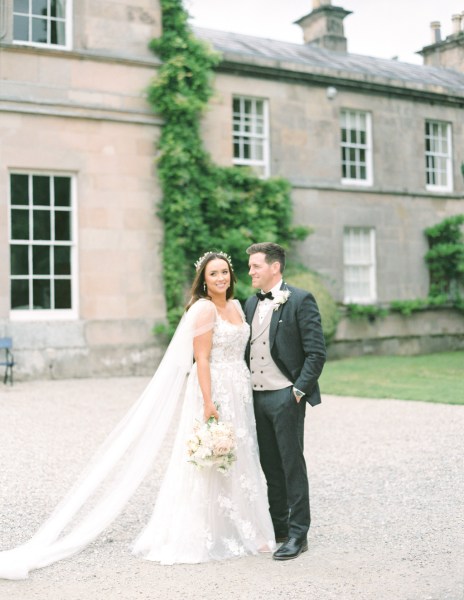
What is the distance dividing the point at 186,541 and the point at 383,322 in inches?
561

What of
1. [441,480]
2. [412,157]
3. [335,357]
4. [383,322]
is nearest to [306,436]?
[441,480]

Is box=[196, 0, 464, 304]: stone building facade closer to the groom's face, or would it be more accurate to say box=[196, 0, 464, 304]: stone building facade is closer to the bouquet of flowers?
the groom's face

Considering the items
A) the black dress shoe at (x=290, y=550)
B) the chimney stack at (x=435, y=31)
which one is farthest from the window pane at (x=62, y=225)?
the chimney stack at (x=435, y=31)

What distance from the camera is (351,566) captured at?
4.15m

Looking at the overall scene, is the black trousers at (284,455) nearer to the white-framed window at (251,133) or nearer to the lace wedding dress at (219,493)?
the lace wedding dress at (219,493)

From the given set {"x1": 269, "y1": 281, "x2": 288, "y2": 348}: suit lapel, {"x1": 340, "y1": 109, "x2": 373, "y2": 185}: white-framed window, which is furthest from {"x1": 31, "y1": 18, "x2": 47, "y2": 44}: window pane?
{"x1": 269, "y1": 281, "x2": 288, "y2": 348}: suit lapel

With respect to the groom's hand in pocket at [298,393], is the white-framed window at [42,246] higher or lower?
higher

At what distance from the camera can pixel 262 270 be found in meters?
4.61

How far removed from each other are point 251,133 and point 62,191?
15.1 feet

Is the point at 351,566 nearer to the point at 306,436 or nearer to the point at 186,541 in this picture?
the point at 186,541

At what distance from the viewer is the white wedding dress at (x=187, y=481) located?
176 inches

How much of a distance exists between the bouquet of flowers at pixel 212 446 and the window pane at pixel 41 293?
9.70 meters

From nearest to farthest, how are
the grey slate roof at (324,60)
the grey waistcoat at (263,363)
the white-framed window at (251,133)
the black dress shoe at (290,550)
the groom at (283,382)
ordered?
1. the black dress shoe at (290,550)
2. the groom at (283,382)
3. the grey waistcoat at (263,363)
4. the white-framed window at (251,133)
5. the grey slate roof at (324,60)

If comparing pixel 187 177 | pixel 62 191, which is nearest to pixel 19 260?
pixel 62 191
